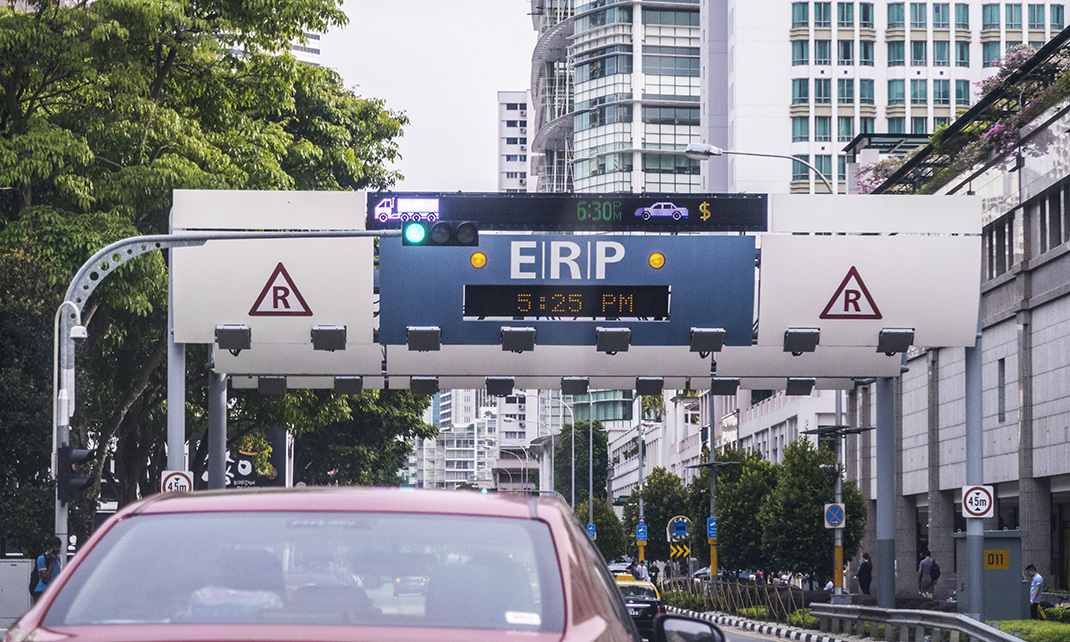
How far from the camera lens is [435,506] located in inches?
168

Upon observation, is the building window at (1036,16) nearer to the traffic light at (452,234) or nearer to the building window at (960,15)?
the building window at (960,15)

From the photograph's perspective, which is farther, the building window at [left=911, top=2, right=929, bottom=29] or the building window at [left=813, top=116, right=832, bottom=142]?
the building window at [left=813, top=116, right=832, bottom=142]

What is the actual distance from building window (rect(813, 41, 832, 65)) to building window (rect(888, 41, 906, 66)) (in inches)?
142

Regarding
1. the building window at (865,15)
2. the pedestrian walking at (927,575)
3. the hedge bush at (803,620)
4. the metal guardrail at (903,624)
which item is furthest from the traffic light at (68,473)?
the building window at (865,15)

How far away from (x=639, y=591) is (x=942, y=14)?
77.5 m

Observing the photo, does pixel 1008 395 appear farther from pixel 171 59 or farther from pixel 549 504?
pixel 549 504

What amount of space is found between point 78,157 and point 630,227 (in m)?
8.86

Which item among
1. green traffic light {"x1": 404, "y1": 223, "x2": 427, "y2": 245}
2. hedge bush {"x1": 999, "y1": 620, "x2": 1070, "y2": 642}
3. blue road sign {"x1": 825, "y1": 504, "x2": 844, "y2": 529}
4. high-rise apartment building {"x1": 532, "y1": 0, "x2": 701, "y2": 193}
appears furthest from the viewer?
high-rise apartment building {"x1": 532, "y1": 0, "x2": 701, "y2": 193}

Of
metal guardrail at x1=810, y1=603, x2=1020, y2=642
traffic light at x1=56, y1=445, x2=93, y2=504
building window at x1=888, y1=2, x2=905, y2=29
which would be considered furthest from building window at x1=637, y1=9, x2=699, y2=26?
traffic light at x1=56, y1=445, x2=93, y2=504

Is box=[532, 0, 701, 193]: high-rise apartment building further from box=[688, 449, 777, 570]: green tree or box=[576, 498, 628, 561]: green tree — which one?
box=[688, 449, 777, 570]: green tree

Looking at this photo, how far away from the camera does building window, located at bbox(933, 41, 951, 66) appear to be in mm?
96750

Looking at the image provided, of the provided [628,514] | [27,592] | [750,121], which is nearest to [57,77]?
[27,592]

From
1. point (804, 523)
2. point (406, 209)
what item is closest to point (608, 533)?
point (804, 523)

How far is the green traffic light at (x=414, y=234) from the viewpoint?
2216 cm
